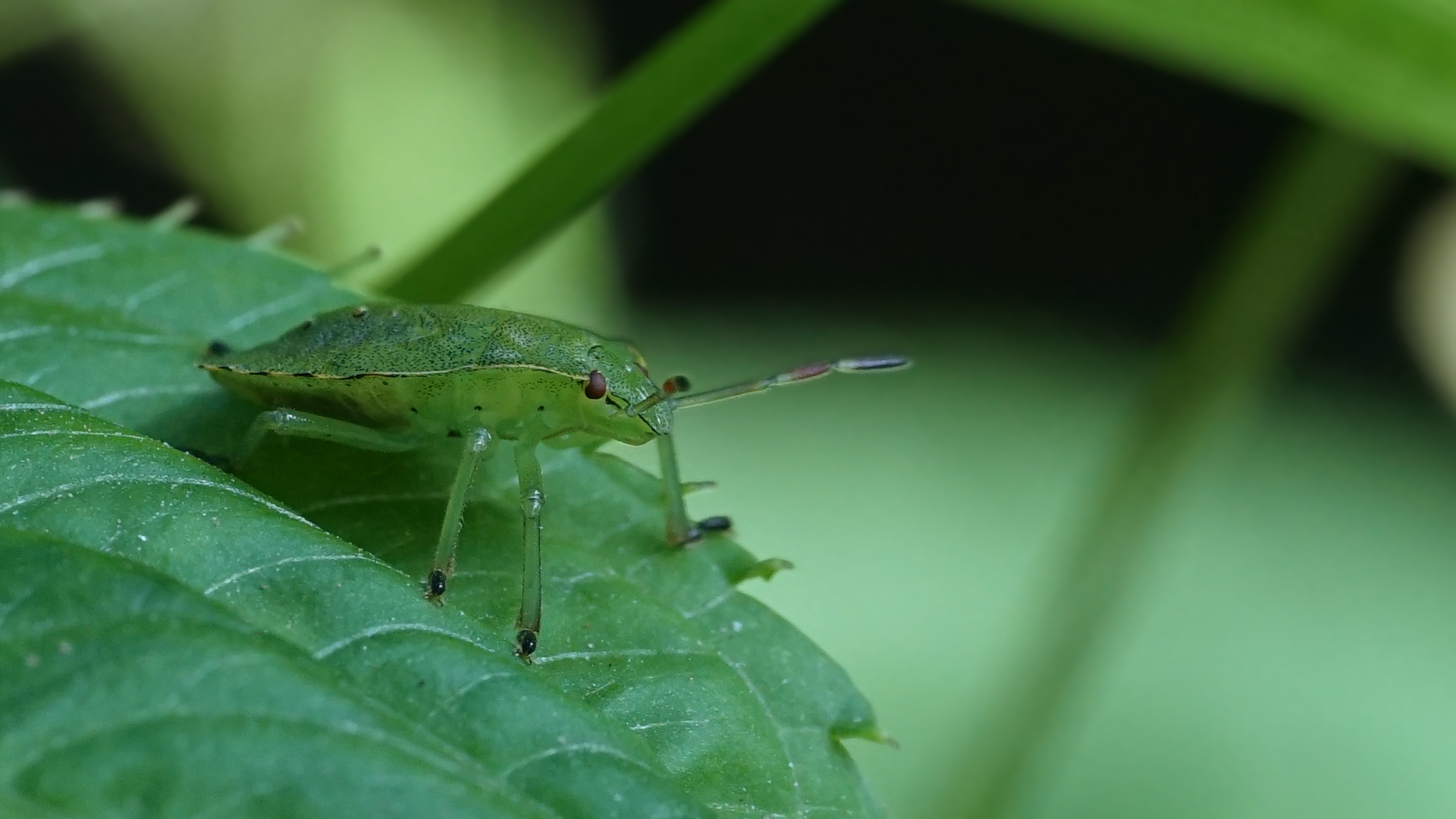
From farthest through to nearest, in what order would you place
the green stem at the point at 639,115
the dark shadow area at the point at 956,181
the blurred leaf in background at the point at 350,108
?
the dark shadow area at the point at 956,181, the blurred leaf in background at the point at 350,108, the green stem at the point at 639,115

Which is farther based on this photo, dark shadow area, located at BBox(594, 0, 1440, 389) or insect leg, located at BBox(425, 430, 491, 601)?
dark shadow area, located at BBox(594, 0, 1440, 389)

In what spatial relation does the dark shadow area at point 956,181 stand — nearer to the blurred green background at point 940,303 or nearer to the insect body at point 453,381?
the blurred green background at point 940,303

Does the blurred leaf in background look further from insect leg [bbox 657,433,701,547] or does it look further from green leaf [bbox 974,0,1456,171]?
green leaf [bbox 974,0,1456,171]

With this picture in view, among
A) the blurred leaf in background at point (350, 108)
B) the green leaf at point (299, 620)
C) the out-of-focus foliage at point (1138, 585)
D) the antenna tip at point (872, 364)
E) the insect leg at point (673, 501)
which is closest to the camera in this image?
the green leaf at point (299, 620)

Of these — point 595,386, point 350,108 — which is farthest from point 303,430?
point 350,108

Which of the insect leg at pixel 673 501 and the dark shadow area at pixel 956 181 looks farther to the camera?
the dark shadow area at pixel 956 181

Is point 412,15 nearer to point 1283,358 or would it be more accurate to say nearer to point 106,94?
point 106,94

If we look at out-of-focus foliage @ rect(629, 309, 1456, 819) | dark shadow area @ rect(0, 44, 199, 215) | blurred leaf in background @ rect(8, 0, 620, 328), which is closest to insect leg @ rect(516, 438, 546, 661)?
out-of-focus foliage @ rect(629, 309, 1456, 819)

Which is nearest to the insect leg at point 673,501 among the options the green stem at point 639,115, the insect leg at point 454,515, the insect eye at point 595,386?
the insect eye at point 595,386

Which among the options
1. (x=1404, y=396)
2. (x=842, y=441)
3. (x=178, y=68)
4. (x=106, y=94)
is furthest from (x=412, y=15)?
(x=1404, y=396)
